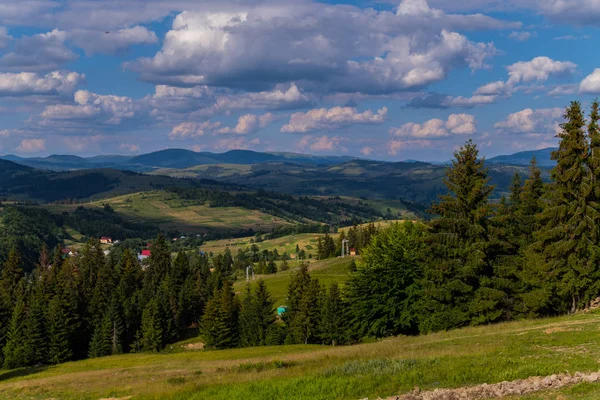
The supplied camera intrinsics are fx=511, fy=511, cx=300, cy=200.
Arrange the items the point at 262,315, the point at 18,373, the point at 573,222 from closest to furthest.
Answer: the point at 573,222
the point at 18,373
the point at 262,315

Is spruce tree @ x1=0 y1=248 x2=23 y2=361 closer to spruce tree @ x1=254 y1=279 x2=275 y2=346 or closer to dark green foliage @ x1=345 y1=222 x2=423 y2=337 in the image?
spruce tree @ x1=254 y1=279 x2=275 y2=346

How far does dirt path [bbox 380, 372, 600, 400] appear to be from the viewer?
60.2ft

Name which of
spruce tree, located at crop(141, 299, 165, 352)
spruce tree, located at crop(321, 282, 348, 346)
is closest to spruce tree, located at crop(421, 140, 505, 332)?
spruce tree, located at crop(321, 282, 348, 346)

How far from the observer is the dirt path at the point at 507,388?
60.2 feet

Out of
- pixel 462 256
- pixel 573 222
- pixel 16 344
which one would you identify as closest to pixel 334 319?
pixel 462 256

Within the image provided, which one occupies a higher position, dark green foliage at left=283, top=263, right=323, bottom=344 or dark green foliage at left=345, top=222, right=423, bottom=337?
dark green foliage at left=345, top=222, right=423, bottom=337

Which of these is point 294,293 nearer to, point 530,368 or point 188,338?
point 188,338

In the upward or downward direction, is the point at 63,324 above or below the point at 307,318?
below

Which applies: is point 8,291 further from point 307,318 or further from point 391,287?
point 391,287

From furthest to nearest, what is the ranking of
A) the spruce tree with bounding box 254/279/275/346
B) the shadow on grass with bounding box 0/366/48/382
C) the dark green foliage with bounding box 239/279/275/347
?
the dark green foliage with bounding box 239/279/275/347, the spruce tree with bounding box 254/279/275/346, the shadow on grass with bounding box 0/366/48/382

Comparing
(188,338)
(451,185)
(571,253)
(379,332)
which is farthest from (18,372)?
(571,253)

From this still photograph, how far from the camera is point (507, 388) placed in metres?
18.8

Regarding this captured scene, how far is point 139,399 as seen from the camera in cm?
2475

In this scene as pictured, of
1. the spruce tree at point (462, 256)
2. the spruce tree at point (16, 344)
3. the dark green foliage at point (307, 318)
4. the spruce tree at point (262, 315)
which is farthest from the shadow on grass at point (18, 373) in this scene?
the spruce tree at point (462, 256)
